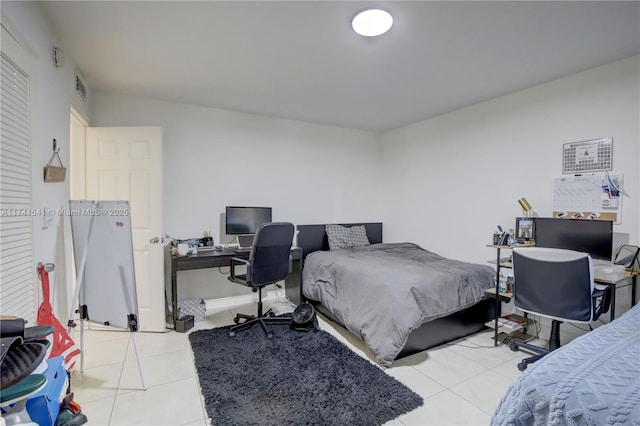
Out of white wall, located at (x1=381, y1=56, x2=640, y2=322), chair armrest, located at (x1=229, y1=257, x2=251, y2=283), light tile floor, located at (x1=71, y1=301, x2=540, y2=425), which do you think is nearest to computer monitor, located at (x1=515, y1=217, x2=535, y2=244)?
white wall, located at (x1=381, y1=56, x2=640, y2=322)

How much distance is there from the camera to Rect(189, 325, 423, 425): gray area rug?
1759mm

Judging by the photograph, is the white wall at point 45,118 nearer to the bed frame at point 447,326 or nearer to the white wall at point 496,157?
the bed frame at point 447,326

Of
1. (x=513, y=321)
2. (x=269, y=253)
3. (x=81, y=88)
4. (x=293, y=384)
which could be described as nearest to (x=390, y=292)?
(x=293, y=384)

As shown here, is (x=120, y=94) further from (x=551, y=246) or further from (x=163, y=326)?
(x=551, y=246)

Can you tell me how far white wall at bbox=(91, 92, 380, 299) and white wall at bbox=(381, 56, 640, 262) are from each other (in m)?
0.77

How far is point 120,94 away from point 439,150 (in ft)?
12.9

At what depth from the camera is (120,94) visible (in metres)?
3.25

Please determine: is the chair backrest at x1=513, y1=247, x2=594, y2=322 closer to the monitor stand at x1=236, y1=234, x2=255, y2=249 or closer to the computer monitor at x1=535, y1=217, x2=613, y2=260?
the computer monitor at x1=535, y1=217, x2=613, y2=260

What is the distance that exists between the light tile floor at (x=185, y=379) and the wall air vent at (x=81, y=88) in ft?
7.33

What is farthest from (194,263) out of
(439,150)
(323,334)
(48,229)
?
(439,150)

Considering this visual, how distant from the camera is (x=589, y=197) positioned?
264 cm

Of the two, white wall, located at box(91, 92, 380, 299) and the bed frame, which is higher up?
white wall, located at box(91, 92, 380, 299)

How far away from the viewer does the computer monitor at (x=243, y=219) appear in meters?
3.56

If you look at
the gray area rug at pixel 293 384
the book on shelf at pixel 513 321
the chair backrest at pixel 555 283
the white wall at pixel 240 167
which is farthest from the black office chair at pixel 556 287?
the white wall at pixel 240 167
